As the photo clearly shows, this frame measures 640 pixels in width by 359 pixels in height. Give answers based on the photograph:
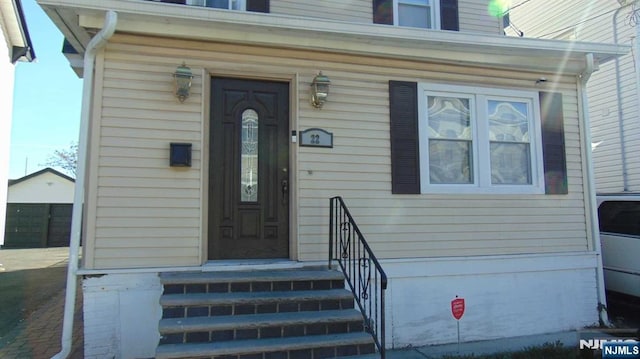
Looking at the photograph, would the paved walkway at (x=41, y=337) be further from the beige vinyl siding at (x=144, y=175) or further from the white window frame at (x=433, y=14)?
the white window frame at (x=433, y=14)

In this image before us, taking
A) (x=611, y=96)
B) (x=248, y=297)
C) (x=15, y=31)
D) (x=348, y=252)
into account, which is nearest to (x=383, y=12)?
(x=348, y=252)

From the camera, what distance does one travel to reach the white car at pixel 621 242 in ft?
18.6

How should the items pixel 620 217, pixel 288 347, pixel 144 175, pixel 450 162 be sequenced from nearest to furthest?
1. pixel 288 347
2. pixel 144 175
3. pixel 450 162
4. pixel 620 217

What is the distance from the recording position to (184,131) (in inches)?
170

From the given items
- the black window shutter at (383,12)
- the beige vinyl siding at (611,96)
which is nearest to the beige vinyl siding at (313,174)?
the black window shutter at (383,12)

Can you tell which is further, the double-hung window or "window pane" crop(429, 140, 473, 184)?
the double-hung window

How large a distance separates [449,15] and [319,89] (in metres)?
2.76

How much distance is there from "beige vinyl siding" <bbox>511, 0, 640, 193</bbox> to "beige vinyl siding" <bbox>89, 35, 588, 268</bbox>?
350 cm


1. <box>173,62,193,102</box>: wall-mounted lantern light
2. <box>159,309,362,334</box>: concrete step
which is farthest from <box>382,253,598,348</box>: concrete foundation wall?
<box>173,62,193,102</box>: wall-mounted lantern light

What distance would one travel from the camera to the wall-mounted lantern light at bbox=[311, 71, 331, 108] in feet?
14.9

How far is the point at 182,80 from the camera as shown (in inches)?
165

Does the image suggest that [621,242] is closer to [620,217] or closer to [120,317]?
[620,217]

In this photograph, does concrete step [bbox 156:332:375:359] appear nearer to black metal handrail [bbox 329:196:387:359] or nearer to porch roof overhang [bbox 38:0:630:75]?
black metal handrail [bbox 329:196:387:359]

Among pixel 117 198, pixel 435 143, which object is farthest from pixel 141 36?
pixel 435 143
